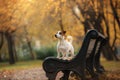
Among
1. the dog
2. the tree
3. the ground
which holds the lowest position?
the ground

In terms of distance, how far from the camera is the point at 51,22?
3900 centimetres

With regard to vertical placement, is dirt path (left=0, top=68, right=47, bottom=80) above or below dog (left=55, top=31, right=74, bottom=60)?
below

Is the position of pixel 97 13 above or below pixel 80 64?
above

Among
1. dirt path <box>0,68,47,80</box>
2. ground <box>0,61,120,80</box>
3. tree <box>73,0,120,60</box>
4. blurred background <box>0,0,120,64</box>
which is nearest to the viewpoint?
ground <box>0,61,120,80</box>

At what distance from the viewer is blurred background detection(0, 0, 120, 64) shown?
29.0 m

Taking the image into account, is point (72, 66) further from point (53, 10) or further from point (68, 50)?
point (53, 10)

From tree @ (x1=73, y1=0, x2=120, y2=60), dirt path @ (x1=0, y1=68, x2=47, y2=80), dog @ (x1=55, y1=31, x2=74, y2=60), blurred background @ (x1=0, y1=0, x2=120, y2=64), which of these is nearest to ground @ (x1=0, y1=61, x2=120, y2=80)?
dirt path @ (x1=0, y1=68, x2=47, y2=80)

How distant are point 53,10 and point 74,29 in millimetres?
6488

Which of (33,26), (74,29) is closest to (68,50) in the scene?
(74,29)

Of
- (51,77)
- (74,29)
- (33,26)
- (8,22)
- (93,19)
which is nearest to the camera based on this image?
(51,77)

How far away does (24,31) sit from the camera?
45094mm

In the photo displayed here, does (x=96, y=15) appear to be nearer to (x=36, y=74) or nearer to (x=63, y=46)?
(x=36, y=74)

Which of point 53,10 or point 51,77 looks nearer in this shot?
point 51,77

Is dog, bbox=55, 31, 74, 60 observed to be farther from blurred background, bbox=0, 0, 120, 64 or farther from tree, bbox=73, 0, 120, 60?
tree, bbox=73, 0, 120, 60
